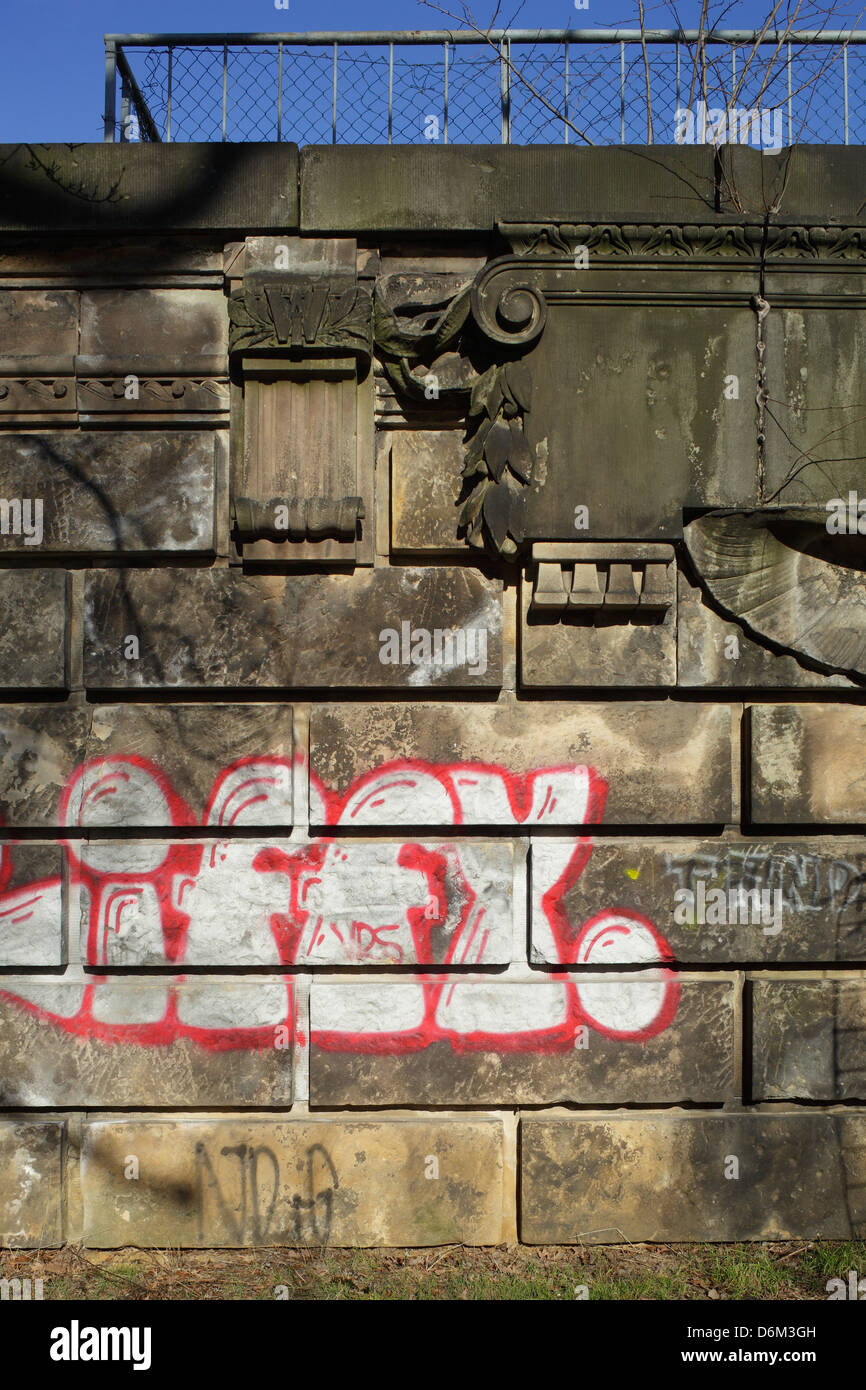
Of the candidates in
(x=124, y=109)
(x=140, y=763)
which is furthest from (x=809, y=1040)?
(x=124, y=109)

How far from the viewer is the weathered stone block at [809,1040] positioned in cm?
368

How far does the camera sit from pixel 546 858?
3.66 meters

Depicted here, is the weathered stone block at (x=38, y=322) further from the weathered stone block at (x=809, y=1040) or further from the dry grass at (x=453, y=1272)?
the weathered stone block at (x=809, y=1040)

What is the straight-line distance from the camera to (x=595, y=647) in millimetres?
3678

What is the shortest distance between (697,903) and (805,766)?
0.73 meters

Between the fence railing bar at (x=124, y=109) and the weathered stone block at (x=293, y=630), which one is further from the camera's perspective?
the fence railing bar at (x=124, y=109)

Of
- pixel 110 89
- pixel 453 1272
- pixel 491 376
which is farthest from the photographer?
pixel 110 89

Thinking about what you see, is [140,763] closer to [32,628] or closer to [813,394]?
[32,628]

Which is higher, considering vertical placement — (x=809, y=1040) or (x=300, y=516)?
(x=300, y=516)

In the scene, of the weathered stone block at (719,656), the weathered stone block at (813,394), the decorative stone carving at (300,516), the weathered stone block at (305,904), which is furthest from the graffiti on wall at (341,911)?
the weathered stone block at (813,394)

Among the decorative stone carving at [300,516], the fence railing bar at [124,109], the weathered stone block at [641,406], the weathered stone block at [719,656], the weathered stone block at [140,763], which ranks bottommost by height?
the weathered stone block at [140,763]

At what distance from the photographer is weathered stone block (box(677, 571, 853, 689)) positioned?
3678 mm

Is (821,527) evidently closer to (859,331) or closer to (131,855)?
(859,331)

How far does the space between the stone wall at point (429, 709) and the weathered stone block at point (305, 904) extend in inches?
0.6
